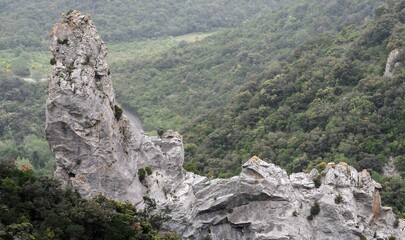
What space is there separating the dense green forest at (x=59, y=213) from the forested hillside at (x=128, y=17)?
416ft

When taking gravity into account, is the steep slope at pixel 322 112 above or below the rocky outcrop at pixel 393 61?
below

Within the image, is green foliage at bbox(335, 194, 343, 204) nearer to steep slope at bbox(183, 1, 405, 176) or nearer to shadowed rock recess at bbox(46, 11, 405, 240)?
shadowed rock recess at bbox(46, 11, 405, 240)

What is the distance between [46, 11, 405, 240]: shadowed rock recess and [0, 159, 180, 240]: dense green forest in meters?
1.83

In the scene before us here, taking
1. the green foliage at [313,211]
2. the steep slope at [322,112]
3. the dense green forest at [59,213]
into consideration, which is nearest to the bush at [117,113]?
the dense green forest at [59,213]

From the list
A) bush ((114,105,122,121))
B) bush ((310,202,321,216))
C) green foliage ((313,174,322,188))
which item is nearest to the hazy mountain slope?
green foliage ((313,174,322,188))

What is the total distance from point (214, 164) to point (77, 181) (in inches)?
1221

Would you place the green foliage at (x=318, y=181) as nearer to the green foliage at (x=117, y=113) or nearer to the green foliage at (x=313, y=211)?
the green foliage at (x=313, y=211)

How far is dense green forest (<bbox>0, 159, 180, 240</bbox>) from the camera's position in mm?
38281

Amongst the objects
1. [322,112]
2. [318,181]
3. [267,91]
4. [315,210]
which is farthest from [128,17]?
[315,210]

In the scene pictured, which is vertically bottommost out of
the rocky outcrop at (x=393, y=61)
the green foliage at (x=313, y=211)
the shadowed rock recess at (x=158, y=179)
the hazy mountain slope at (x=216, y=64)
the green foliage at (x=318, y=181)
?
the hazy mountain slope at (x=216, y=64)

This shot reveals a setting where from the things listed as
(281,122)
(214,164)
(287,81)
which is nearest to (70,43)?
(214,164)

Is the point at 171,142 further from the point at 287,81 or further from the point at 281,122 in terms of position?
the point at 287,81

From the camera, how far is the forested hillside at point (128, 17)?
173750 millimetres

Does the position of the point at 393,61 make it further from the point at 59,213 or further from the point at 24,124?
the point at 24,124
